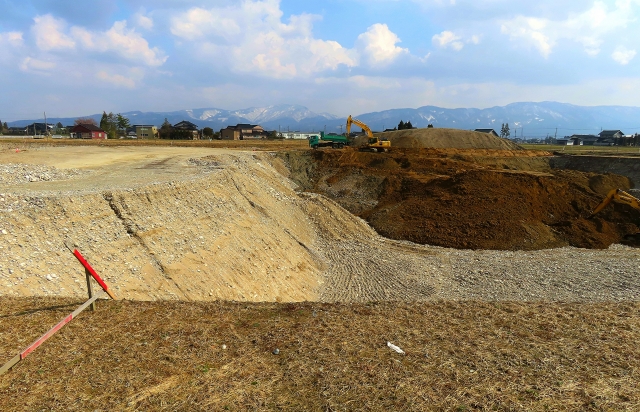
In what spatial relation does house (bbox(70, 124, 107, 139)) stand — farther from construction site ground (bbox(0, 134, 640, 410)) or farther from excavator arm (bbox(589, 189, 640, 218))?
excavator arm (bbox(589, 189, 640, 218))

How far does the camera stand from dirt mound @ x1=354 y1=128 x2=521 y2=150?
47.1 metres

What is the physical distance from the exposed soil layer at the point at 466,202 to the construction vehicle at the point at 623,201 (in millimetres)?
405

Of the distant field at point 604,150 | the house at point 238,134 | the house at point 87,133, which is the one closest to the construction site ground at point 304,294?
the distant field at point 604,150

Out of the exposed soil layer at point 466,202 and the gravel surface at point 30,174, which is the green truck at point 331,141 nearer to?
the exposed soil layer at point 466,202

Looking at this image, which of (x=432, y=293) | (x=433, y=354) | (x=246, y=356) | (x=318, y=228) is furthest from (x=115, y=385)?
(x=318, y=228)

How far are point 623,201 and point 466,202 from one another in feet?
26.3

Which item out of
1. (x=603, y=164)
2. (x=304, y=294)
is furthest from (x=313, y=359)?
(x=603, y=164)

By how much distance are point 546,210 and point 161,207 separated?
21163mm

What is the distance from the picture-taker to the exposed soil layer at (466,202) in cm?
1991

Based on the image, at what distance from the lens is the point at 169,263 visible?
37.7ft

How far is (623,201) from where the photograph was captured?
20703 mm

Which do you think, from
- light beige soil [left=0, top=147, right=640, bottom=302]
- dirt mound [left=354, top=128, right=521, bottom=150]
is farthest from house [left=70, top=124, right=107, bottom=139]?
light beige soil [left=0, top=147, right=640, bottom=302]

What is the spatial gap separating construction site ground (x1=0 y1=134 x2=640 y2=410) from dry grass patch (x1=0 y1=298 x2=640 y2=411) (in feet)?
0.11

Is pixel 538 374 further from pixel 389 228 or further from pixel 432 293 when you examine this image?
pixel 389 228
